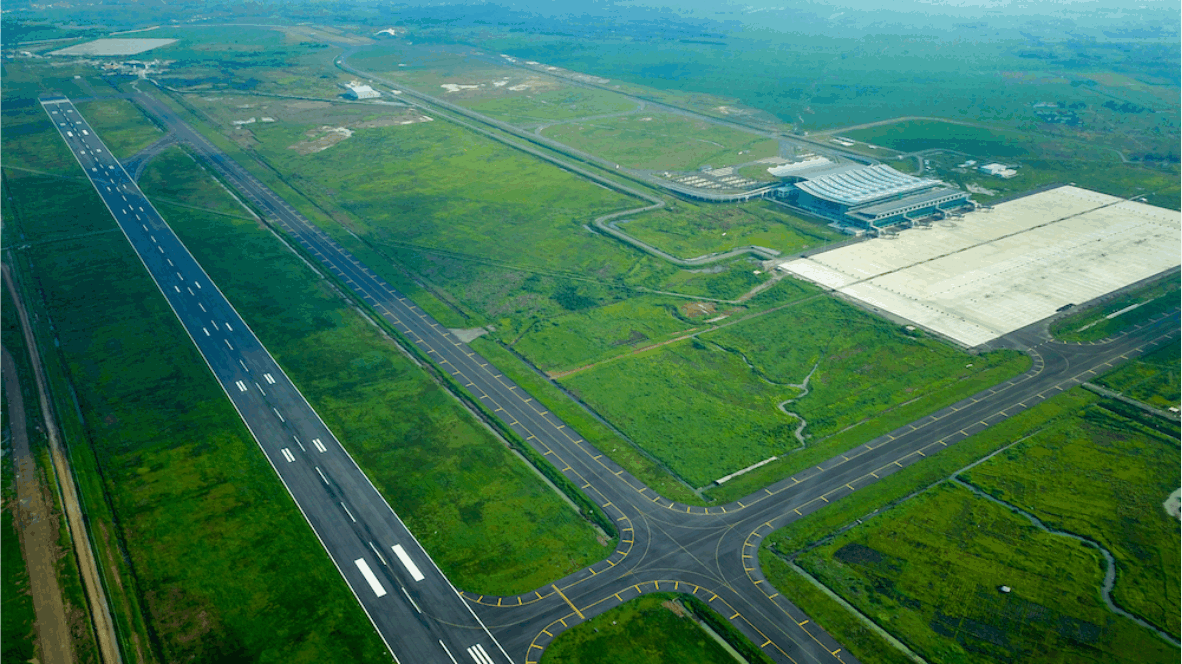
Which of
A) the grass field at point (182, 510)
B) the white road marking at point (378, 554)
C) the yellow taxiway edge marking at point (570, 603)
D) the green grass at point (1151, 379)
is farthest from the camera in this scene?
the green grass at point (1151, 379)

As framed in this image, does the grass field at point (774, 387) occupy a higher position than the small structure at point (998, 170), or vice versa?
→ the small structure at point (998, 170)

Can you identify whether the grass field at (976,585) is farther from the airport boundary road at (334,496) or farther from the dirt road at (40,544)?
the dirt road at (40,544)

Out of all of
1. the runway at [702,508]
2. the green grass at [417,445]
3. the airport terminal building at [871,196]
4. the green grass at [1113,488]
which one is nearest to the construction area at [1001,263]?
the airport terminal building at [871,196]

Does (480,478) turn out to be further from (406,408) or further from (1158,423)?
(1158,423)

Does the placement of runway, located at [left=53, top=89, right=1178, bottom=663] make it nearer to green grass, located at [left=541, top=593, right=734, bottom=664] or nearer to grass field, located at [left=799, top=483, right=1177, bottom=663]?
green grass, located at [left=541, top=593, right=734, bottom=664]

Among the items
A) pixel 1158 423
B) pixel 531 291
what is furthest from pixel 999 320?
pixel 531 291

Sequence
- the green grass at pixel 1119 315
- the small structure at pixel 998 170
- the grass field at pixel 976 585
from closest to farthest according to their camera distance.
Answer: the grass field at pixel 976 585
the green grass at pixel 1119 315
the small structure at pixel 998 170

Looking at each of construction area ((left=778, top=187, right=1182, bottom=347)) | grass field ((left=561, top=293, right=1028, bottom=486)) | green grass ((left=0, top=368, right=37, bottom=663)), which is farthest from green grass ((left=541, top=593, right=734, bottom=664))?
construction area ((left=778, top=187, right=1182, bottom=347))
